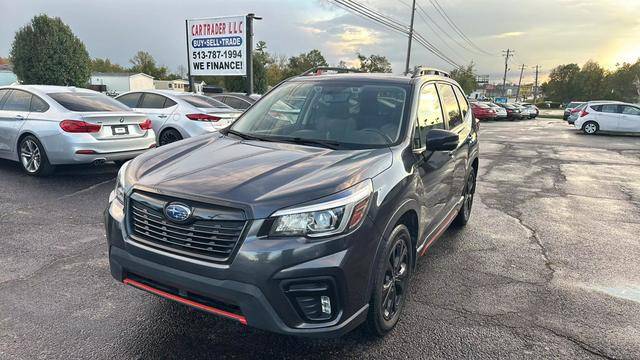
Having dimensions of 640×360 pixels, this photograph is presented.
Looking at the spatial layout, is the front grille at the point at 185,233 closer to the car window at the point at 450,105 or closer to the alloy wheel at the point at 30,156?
the car window at the point at 450,105

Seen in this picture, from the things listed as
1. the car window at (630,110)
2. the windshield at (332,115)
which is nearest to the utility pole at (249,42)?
the windshield at (332,115)

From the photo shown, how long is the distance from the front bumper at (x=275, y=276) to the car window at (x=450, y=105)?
2.41m

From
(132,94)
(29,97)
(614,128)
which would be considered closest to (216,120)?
(132,94)

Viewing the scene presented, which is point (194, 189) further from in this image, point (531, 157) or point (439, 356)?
point (531, 157)

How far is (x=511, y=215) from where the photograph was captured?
6449 millimetres

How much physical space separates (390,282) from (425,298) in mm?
846

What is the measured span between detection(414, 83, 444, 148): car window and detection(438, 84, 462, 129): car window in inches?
8.7

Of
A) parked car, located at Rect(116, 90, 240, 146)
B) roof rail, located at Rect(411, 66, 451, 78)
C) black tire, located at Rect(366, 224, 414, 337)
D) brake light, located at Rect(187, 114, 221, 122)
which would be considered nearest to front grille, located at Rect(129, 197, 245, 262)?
black tire, located at Rect(366, 224, 414, 337)

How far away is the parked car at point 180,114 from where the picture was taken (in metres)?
9.11

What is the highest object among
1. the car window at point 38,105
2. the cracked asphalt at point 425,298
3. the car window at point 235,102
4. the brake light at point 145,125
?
the car window at point 38,105

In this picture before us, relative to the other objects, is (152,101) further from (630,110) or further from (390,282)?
(630,110)

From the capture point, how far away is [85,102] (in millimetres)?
7379

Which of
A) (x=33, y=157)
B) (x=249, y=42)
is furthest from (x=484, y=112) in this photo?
(x=33, y=157)

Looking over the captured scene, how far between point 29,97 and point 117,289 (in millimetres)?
5451
